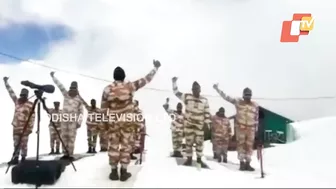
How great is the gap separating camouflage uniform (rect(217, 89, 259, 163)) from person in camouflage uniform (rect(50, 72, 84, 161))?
149 inches

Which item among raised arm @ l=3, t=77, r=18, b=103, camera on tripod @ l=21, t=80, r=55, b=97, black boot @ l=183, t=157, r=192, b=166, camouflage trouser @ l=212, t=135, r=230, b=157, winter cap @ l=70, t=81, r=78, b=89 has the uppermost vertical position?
winter cap @ l=70, t=81, r=78, b=89

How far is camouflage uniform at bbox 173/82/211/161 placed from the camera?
9.45 meters

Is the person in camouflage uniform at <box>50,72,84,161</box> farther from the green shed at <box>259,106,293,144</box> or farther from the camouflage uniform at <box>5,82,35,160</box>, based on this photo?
the green shed at <box>259,106,293,144</box>

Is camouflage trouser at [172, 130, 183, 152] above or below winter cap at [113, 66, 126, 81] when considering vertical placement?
below

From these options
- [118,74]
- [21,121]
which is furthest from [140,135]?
[118,74]

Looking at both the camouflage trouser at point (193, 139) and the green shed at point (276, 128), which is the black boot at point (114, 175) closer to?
the camouflage trouser at point (193, 139)

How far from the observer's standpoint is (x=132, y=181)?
25.9 feet

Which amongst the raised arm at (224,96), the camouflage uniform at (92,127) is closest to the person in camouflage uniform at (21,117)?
the camouflage uniform at (92,127)

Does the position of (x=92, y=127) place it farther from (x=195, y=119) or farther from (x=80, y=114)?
(x=195, y=119)

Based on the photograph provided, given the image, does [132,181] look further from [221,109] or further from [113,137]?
[221,109]

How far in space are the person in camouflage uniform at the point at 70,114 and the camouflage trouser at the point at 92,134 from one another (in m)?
2.02

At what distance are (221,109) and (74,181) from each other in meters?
5.58

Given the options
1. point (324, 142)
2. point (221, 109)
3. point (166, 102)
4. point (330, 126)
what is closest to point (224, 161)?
point (221, 109)

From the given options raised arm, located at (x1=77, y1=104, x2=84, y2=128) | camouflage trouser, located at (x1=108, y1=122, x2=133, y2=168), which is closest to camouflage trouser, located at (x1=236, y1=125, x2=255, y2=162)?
camouflage trouser, located at (x1=108, y1=122, x2=133, y2=168)
